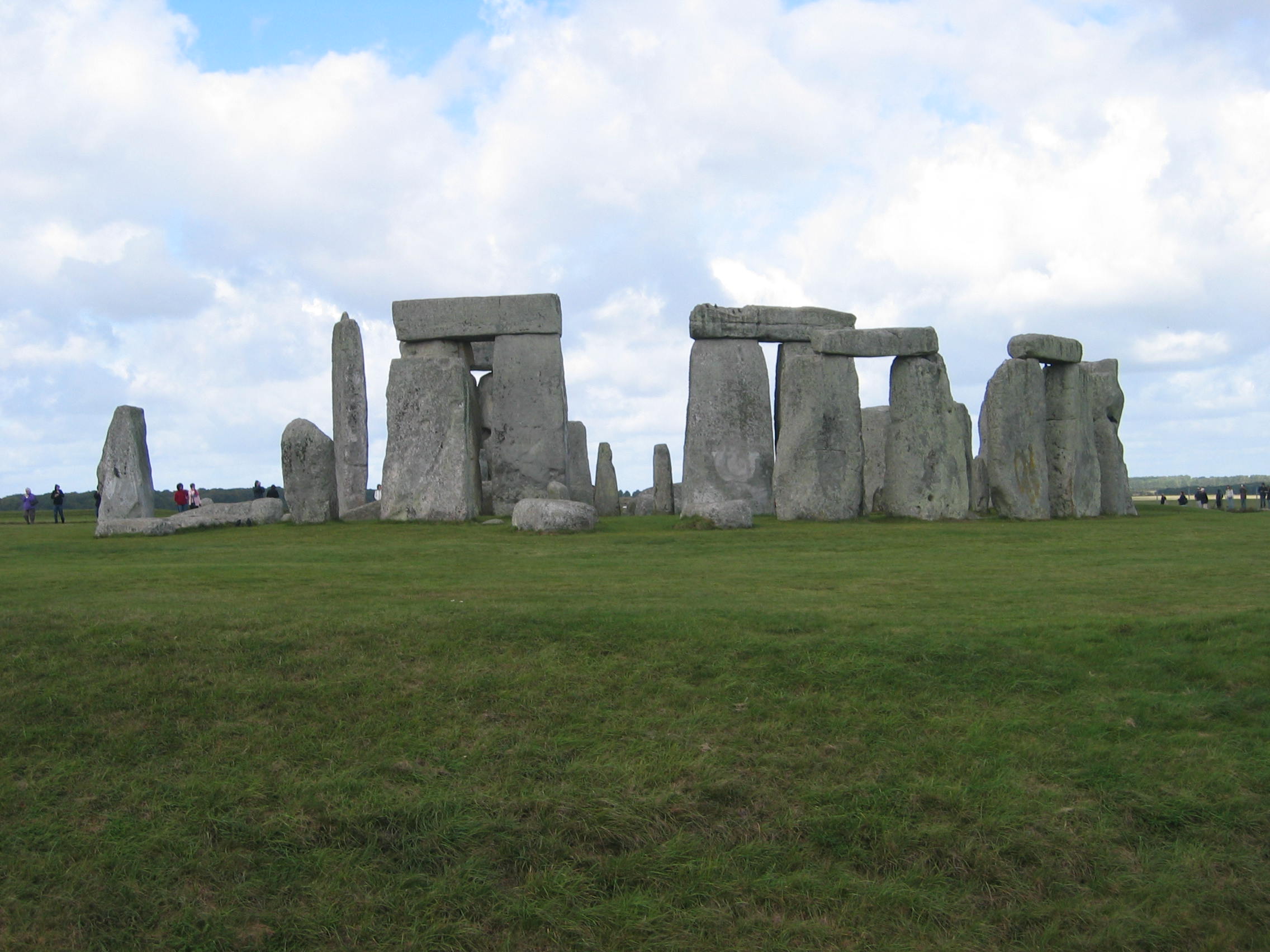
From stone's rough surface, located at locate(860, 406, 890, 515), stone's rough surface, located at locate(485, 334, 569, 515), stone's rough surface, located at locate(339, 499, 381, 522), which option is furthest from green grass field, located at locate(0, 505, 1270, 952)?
stone's rough surface, located at locate(860, 406, 890, 515)

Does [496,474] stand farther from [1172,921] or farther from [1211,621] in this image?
[1172,921]

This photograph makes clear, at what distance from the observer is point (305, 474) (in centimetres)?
1922

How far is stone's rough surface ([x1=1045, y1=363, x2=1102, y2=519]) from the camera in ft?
68.3

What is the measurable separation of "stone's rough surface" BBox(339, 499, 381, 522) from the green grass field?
33.2ft

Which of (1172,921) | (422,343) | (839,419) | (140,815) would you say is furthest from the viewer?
(422,343)

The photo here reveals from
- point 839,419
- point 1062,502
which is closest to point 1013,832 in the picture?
point 839,419

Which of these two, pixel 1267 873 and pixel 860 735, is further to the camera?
pixel 860 735

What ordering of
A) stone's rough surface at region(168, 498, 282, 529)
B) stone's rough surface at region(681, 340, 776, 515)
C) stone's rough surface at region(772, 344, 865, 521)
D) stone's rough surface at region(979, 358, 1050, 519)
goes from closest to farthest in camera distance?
stone's rough surface at region(168, 498, 282, 529), stone's rough surface at region(772, 344, 865, 521), stone's rough surface at region(979, 358, 1050, 519), stone's rough surface at region(681, 340, 776, 515)

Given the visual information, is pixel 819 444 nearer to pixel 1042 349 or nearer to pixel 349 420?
pixel 1042 349

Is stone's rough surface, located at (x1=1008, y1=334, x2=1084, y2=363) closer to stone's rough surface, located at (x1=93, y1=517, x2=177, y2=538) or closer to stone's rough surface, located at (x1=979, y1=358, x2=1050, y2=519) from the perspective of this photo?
stone's rough surface, located at (x1=979, y1=358, x2=1050, y2=519)

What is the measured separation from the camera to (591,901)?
566cm

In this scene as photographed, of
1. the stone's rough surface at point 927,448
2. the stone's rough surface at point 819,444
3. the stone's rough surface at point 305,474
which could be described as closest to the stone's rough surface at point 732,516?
the stone's rough surface at point 819,444

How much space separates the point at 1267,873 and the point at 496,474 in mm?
16139

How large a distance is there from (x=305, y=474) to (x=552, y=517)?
5.32 m
